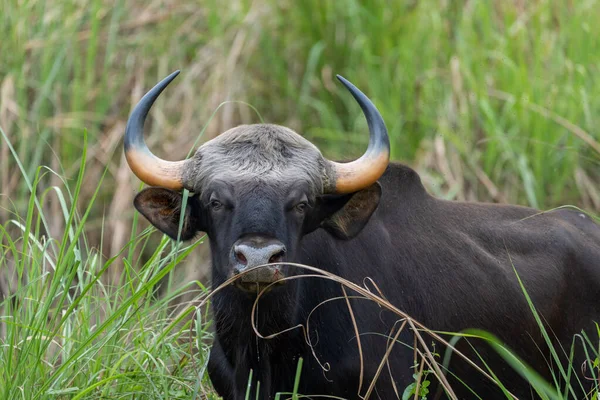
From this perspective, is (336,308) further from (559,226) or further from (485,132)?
(485,132)

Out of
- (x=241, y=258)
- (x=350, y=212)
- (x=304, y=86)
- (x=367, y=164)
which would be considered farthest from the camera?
(x=304, y=86)

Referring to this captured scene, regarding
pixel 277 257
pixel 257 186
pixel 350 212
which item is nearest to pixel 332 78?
pixel 350 212

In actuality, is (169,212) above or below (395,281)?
above

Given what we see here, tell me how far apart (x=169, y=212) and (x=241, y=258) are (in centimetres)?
89

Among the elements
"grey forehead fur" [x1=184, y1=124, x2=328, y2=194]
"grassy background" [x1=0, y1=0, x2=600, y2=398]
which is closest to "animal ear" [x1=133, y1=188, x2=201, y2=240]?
"grey forehead fur" [x1=184, y1=124, x2=328, y2=194]

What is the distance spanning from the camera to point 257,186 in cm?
466

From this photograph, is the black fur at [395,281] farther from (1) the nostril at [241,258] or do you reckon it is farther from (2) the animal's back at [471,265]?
(1) the nostril at [241,258]

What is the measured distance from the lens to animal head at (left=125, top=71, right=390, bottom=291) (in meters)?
4.67

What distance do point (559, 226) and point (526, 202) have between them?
311 cm

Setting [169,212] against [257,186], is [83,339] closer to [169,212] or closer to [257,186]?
[169,212]

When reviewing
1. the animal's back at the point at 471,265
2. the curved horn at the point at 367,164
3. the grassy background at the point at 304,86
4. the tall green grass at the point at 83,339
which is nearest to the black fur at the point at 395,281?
the animal's back at the point at 471,265

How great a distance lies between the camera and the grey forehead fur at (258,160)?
15.7 ft

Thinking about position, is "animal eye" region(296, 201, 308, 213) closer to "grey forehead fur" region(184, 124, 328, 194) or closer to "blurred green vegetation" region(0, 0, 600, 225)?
"grey forehead fur" region(184, 124, 328, 194)

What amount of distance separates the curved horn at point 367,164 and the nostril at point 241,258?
849 millimetres
